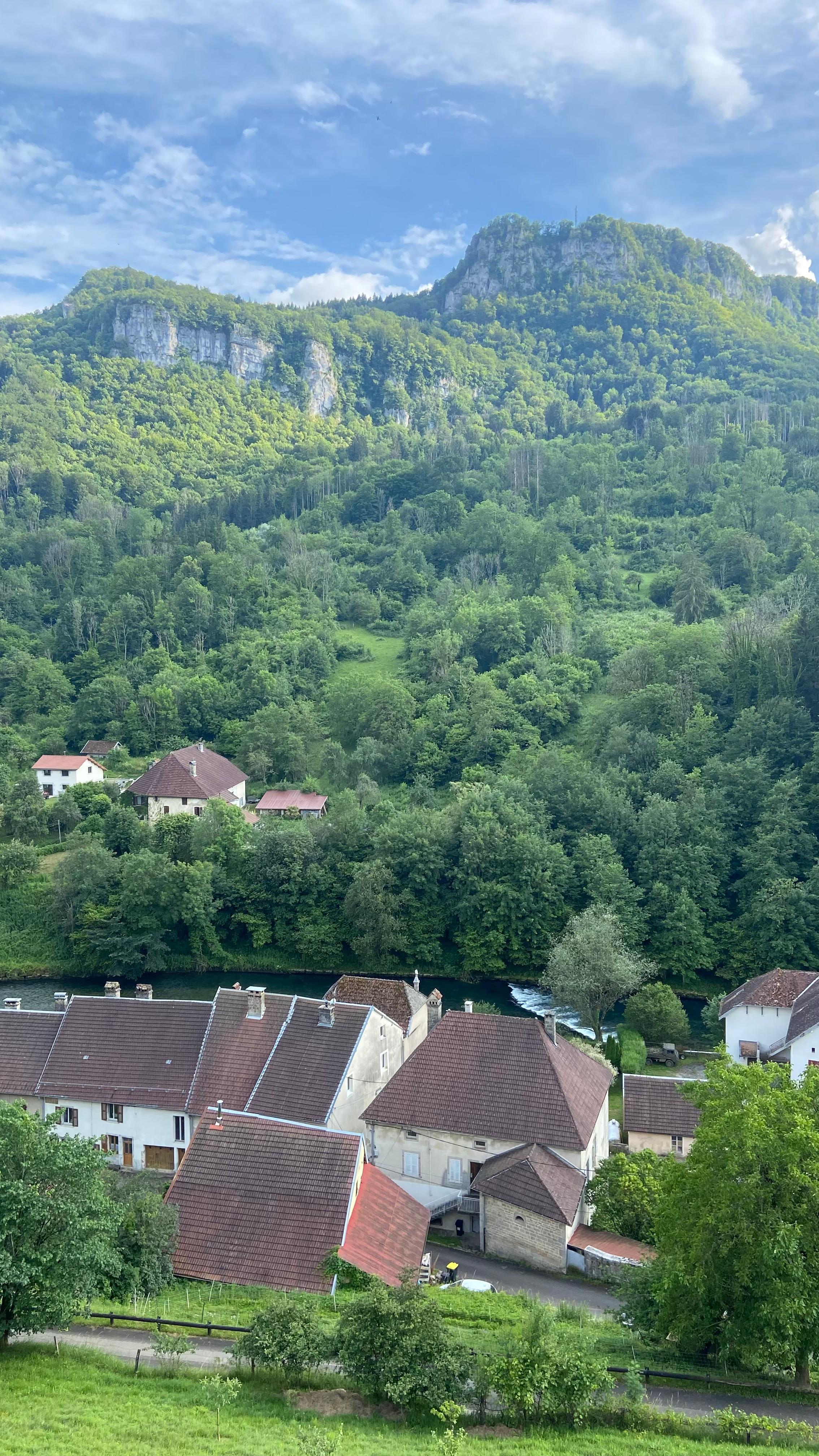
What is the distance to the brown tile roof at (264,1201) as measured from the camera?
2156cm

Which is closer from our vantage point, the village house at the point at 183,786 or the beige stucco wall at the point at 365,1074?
the beige stucco wall at the point at 365,1074

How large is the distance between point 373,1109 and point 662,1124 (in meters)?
8.79

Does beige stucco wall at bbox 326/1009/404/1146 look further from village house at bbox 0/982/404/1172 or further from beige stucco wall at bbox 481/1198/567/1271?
beige stucco wall at bbox 481/1198/567/1271

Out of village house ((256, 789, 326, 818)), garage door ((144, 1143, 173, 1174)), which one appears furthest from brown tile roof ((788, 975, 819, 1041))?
village house ((256, 789, 326, 818))

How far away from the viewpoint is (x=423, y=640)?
8850 centimetres

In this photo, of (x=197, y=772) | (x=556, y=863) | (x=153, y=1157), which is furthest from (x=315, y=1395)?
(x=197, y=772)

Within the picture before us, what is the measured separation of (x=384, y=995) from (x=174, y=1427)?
77.3 feet

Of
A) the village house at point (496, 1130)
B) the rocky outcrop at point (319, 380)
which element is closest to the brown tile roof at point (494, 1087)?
the village house at point (496, 1130)

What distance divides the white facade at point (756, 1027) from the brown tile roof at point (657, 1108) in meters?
8.59

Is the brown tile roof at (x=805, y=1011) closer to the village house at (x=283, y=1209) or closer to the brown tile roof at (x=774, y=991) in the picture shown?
the brown tile roof at (x=774, y=991)

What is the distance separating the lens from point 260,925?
57.2 metres

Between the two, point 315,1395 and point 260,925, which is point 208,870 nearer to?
point 260,925

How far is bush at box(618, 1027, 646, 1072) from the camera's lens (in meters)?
39.7

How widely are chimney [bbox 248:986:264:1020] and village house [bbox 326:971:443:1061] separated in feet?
19.4
